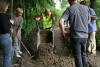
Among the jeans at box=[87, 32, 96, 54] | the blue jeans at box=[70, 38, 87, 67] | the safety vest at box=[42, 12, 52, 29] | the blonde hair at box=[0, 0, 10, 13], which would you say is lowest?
the jeans at box=[87, 32, 96, 54]

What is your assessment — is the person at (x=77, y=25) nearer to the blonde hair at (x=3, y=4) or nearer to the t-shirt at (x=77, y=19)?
the t-shirt at (x=77, y=19)

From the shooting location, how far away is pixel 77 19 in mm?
4430

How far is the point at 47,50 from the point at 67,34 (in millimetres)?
2745

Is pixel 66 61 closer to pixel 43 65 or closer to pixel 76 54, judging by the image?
pixel 43 65

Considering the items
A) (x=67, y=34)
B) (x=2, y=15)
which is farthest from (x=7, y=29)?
(x=67, y=34)

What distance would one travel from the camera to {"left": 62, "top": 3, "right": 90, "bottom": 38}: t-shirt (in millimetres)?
4391

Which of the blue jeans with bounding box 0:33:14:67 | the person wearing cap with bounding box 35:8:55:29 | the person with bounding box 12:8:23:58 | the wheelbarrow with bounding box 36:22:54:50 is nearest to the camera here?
the blue jeans with bounding box 0:33:14:67

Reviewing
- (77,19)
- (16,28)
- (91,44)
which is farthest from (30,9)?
(77,19)

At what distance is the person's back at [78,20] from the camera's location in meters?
4.41

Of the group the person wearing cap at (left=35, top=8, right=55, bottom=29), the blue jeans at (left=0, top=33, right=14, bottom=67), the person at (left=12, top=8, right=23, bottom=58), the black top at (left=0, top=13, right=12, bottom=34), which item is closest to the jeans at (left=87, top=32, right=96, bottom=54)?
the person wearing cap at (left=35, top=8, right=55, bottom=29)

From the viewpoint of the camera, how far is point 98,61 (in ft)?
22.4

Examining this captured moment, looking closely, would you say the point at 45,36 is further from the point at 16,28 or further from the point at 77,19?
the point at 77,19

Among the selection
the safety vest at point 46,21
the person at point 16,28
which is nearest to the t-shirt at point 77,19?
the person at point 16,28

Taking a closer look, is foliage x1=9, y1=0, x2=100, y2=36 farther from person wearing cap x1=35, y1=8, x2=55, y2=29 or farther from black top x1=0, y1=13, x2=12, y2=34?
black top x1=0, y1=13, x2=12, y2=34
